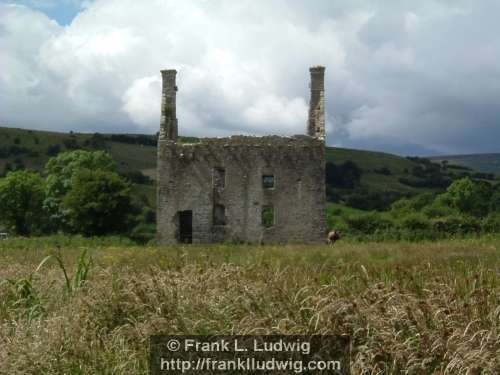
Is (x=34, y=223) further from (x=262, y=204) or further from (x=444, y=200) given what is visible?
(x=444, y=200)

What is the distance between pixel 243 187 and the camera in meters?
36.8

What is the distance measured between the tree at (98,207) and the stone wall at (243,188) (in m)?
Result: 9.87

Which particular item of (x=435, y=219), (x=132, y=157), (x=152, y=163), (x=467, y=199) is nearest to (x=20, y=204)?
(x=435, y=219)

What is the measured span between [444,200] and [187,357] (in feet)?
217

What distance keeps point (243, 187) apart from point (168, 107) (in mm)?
5533

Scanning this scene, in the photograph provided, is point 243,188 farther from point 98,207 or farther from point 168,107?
point 98,207

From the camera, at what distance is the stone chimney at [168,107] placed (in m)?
37.3

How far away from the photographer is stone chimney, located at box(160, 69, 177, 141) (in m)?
37.3

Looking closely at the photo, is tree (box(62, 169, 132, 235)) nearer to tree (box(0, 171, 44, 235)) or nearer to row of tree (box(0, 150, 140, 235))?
row of tree (box(0, 150, 140, 235))

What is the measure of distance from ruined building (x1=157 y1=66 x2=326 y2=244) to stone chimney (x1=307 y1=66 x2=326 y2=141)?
177mm

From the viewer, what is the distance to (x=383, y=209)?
8025 centimetres

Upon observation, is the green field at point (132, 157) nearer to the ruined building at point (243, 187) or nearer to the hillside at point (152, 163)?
the hillside at point (152, 163)

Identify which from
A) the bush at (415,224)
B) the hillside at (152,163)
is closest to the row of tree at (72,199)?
the bush at (415,224)

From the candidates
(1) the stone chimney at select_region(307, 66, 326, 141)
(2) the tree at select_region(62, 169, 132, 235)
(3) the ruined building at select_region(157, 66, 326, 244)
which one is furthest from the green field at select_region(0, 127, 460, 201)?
(1) the stone chimney at select_region(307, 66, 326, 141)
